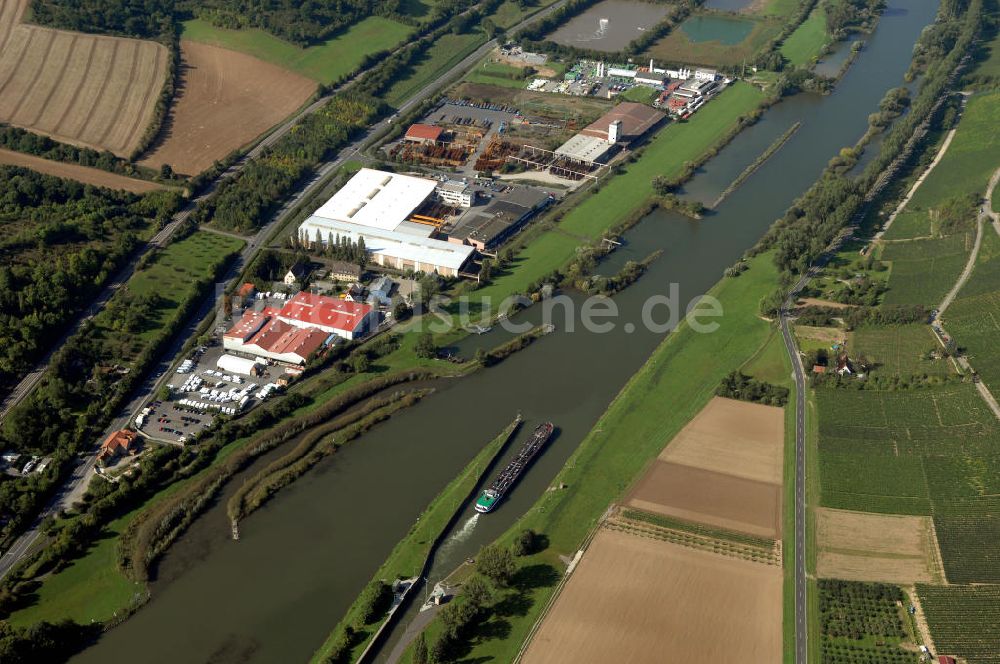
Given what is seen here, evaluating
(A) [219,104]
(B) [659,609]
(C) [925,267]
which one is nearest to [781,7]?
(C) [925,267]

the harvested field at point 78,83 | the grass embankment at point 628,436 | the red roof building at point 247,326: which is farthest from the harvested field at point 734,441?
A: the harvested field at point 78,83

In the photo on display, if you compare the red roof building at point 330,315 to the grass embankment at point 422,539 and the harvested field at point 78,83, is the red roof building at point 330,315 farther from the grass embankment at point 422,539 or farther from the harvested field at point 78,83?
the harvested field at point 78,83

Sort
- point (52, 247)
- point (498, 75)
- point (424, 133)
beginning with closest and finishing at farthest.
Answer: point (52, 247) < point (424, 133) < point (498, 75)

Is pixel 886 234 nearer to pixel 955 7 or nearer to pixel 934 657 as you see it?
pixel 934 657

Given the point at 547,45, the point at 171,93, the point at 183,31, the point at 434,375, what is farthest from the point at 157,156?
the point at 547,45

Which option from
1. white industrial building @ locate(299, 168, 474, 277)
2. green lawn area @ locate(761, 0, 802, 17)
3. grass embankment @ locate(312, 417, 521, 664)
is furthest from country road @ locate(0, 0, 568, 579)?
green lawn area @ locate(761, 0, 802, 17)

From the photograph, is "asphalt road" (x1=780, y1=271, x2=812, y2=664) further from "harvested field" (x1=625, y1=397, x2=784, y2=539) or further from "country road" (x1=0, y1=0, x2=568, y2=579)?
"country road" (x1=0, y1=0, x2=568, y2=579)

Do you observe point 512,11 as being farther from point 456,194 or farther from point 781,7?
point 456,194
